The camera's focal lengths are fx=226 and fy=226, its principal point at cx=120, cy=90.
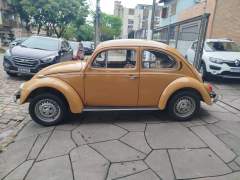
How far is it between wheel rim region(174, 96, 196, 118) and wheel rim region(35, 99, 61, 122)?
2386mm

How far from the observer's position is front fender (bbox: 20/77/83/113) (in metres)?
4.25

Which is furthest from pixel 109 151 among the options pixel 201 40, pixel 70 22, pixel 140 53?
pixel 70 22

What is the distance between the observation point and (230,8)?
1165cm

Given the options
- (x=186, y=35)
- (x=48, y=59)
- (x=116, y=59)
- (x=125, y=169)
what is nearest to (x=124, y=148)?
(x=125, y=169)

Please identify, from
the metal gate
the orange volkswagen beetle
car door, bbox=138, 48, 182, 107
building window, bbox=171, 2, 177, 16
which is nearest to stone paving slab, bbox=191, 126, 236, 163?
the orange volkswagen beetle

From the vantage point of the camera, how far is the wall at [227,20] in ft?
36.6

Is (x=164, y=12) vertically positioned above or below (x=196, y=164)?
above

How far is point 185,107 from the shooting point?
4.68 m

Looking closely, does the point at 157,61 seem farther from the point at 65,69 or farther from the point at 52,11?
the point at 52,11

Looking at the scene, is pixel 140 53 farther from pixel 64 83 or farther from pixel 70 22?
pixel 70 22

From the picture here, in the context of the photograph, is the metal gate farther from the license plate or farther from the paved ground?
the license plate

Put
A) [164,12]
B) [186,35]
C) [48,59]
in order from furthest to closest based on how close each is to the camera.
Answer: [164,12] < [186,35] < [48,59]

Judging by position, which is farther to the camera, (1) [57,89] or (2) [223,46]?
(2) [223,46]

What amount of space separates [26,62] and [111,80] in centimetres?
470
